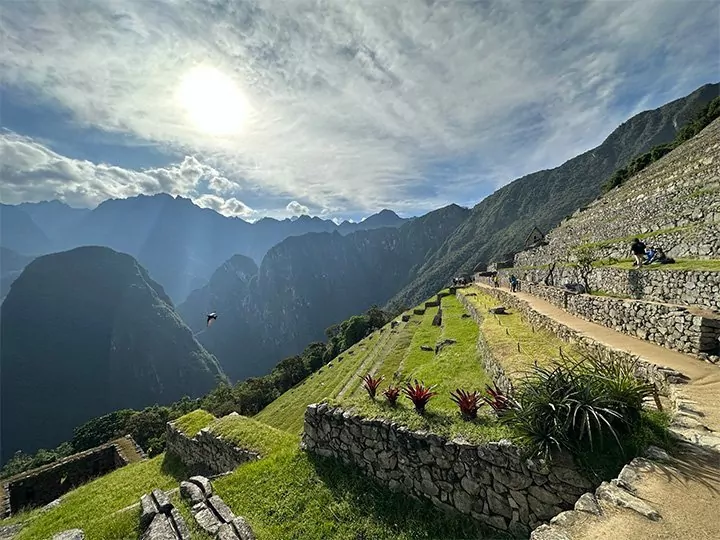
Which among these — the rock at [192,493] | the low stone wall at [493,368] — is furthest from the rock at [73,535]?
the low stone wall at [493,368]

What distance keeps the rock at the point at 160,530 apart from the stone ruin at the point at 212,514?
0.44m

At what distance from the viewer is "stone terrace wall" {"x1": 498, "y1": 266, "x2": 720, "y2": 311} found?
9.08m

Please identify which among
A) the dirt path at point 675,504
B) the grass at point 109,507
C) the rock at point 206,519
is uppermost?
the dirt path at point 675,504

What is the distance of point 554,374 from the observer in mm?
5363

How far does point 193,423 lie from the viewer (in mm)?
13555

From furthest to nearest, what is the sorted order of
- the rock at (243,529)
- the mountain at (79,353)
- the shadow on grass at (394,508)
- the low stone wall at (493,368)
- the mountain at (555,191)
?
the mountain at (79,353), the mountain at (555,191), the low stone wall at (493,368), the rock at (243,529), the shadow on grass at (394,508)

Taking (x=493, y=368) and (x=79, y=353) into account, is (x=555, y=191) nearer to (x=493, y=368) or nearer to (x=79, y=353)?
(x=493, y=368)

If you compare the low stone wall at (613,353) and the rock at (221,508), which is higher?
the low stone wall at (613,353)

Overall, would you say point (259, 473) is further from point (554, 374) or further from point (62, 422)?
point (62, 422)

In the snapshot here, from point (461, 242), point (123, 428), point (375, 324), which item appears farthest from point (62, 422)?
point (461, 242)

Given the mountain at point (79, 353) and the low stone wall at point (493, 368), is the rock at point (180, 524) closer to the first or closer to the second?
the low stone wall at point (493, 368)

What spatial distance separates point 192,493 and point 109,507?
5582 mm

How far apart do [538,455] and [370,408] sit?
11.3 ft

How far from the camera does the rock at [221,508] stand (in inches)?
240
